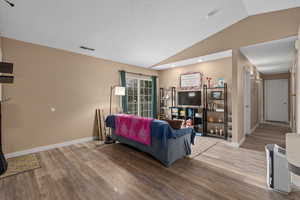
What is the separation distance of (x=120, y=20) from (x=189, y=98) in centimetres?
341

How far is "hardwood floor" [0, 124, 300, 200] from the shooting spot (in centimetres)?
187

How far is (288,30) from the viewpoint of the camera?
9.70ft

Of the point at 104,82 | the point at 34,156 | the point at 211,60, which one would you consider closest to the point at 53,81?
the point at 104,82

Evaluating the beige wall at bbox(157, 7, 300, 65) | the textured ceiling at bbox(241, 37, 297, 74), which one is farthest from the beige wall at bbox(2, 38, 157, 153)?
the textured ceiling at bbox(241, 37, 297, 74)

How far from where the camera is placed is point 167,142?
2.54 metres

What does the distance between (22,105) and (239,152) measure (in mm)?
5176

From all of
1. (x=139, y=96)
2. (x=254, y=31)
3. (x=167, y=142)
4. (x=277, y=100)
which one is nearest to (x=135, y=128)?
(x=167, y=142)

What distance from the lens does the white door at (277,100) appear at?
6.57 meters

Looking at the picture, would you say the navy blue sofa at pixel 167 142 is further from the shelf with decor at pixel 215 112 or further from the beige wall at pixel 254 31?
the beige wall at pixel 254 31

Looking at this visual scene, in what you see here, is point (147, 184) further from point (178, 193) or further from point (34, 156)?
point (34, 156)

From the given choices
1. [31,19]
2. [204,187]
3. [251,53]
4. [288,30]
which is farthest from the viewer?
[251,53]

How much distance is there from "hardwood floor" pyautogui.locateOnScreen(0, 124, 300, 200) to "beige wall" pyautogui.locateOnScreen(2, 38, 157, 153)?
634 millimetres

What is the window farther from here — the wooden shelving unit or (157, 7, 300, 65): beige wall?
(157, 7, 300, 65): beige wall

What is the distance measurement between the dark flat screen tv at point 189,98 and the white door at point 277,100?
4.87 m
